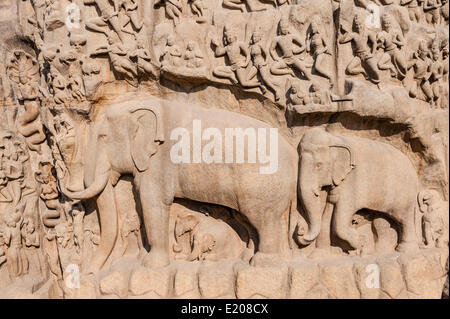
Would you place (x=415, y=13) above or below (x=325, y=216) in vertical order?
above

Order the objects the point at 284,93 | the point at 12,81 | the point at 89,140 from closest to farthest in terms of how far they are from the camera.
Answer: the point at 284,93 → the point at 89,140 → the point at 12,81

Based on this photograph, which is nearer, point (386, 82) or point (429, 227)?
point (386, 82)

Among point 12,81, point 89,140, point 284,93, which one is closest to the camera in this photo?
point 284,93

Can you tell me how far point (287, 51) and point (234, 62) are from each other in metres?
0.46

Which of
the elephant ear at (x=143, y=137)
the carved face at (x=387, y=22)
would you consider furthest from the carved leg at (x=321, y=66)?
the elephant ear at (x=143, y=137)

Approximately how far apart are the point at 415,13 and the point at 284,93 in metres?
1.48

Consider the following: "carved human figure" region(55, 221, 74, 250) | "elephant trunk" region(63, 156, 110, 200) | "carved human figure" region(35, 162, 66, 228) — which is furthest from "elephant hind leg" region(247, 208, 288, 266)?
"carved human figure" region(35, 162, 66, 228)

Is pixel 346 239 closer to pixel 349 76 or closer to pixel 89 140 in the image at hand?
pixel 349 76

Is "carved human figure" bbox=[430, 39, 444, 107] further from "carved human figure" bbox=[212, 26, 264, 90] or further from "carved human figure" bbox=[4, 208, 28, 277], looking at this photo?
"carved human figure" bbox=[4, 208, 28, 277]

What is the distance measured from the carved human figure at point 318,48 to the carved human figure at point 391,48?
1.51 ft

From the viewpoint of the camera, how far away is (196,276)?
421cm

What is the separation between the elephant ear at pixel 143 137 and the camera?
13.6 ft

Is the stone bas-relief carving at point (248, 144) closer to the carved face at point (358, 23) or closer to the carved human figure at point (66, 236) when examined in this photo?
the carved face at point (358, 23)

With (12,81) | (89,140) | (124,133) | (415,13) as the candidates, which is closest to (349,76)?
(415,13)
